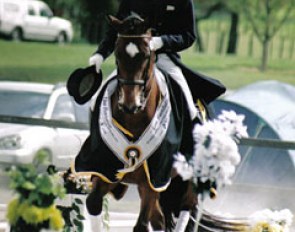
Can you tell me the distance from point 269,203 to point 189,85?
A: 433 centimetres

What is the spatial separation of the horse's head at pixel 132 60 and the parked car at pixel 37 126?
13.5 feet

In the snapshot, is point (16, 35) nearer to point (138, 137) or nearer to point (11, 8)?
point (11, 8)

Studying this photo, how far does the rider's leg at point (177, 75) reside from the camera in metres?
6.21

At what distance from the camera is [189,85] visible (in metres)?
6.48

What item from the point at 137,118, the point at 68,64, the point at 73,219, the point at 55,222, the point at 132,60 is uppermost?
the point at 132,60

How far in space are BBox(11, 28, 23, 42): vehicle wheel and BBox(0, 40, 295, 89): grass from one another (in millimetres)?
69

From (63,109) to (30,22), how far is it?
1583 mm

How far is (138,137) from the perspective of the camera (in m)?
5.91

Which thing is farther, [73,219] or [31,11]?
[31,11]

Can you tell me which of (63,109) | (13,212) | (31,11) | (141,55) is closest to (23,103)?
(63,109)

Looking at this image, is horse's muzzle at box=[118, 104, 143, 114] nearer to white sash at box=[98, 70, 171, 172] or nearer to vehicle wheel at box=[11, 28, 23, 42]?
white sash at box=[98, 70, 171, 172]

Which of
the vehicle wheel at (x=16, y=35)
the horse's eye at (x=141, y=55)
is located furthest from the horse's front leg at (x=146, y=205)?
the vehicle wheel at (x=16, y=35)

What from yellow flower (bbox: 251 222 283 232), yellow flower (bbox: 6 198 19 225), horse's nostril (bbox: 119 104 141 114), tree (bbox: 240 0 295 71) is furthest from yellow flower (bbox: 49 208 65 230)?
tree (bbox: 240 0 295 71)

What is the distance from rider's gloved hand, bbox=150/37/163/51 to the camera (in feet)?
19.0
